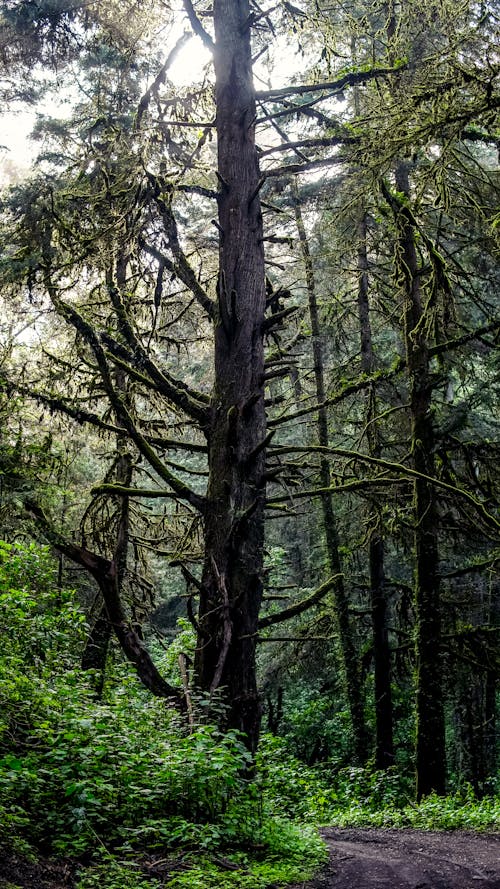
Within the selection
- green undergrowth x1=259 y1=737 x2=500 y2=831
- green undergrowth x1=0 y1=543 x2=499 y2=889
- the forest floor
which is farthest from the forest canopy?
the forest floor

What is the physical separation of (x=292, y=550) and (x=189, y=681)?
22208 millimetres

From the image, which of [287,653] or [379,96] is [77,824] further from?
[287,653]

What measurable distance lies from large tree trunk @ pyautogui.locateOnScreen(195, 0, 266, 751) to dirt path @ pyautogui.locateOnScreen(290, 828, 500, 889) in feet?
4.58

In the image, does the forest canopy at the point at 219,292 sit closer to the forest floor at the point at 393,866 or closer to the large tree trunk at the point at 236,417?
the large tree trunk at the point at 236,417

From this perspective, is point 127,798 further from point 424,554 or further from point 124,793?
point 424,554

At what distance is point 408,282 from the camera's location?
12.3 m

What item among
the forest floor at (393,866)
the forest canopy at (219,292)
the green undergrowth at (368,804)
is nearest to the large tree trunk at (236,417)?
the forest canopy at (219,292)

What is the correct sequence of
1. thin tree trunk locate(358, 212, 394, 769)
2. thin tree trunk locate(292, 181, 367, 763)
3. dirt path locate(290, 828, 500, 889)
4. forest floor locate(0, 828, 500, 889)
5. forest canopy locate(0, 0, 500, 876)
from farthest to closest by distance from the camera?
1. thin tree trunk locate(292, 181, 367, 763)
2. thin tree trunk locate(358, 212, 394, 769)
3. forest canopy locate(0, 0, 500, 876)
4. dirt path locate(290, 828, 500, 889)
5. forest floor locate(0, 828, 500, 889)

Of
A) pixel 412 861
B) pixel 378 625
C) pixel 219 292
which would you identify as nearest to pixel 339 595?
pixel 378 625

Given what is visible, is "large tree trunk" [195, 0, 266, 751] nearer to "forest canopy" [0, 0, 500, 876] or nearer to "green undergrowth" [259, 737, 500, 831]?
"forest canopy" [0, 0, 500, 876]

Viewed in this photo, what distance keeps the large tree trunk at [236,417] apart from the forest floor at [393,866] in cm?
138

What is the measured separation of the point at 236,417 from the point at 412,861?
167 inches

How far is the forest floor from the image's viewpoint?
3859mm

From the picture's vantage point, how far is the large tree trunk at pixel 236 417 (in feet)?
21.3
